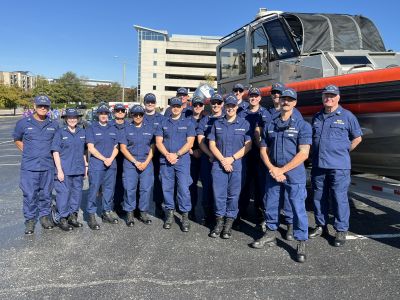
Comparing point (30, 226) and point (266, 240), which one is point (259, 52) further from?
point (30, 226)

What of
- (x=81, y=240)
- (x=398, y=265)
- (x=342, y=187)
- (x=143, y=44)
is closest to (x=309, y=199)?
(x=342, y=187)

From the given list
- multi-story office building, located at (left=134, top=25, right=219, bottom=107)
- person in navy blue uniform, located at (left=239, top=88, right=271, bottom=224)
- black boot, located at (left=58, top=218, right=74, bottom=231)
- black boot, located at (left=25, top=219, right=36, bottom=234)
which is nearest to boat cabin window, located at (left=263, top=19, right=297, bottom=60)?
person in navy blue uniform, located at (left=239, top=88, right=271, bottom=224)

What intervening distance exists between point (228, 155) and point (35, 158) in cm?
224

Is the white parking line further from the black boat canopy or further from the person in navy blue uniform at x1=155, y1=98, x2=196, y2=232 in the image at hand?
the black boat canopy

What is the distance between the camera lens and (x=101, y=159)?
15.5ft

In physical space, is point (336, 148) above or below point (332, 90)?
below

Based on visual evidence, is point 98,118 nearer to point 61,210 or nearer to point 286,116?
point 61,210

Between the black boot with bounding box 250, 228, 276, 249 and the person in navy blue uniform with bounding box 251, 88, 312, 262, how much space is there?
0.07ft

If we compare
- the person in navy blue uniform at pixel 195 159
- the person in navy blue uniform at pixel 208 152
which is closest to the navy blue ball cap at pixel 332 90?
the person in navy blue uniform at pixel 208 152

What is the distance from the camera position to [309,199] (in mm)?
6242

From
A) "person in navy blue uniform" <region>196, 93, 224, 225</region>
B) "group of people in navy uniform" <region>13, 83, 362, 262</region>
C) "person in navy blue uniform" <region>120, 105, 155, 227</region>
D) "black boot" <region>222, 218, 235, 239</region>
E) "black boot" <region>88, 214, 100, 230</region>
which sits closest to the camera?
"group of people in navy uniform" <region>13, 83, 362, 262</region>

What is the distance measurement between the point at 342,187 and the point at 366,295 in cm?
128

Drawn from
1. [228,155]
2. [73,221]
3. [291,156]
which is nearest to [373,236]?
[291,156]

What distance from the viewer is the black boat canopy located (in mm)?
5578
